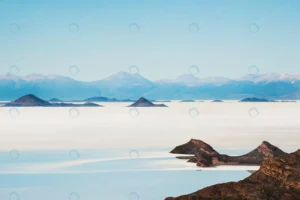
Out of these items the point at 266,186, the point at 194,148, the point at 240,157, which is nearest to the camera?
the point at 266,186

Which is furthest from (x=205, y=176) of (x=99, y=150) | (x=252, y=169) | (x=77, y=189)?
(x=99, y=150)

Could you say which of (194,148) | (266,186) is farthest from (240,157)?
(266,186)

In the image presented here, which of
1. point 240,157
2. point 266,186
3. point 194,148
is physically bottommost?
point 266,186

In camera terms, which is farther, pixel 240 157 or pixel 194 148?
pixel 194 148

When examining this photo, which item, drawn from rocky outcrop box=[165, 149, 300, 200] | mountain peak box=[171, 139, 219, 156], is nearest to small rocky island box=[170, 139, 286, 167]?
mountain peak box=[171, 139, 219, 156]

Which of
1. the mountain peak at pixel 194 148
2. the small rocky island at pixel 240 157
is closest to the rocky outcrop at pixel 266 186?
the small rocky island at pixel 240 157

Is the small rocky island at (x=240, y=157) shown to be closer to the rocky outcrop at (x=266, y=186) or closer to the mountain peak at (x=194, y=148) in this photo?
the mountain peak at (x=194, y=148)

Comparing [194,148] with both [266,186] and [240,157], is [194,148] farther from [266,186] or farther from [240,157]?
[266,186]

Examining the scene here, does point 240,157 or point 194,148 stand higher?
point 194,148

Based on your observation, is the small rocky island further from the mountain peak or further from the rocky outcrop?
the rocky outcrop

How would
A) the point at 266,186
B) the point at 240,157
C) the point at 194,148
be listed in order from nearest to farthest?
the point at 266,186 < the point at 240,157 < the point at 194,148
